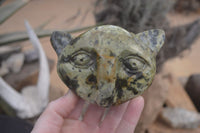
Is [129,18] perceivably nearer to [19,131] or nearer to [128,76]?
[128,76]

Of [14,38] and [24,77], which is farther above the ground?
[14,38]

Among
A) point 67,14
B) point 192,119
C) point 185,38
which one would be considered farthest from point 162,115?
point 67,14

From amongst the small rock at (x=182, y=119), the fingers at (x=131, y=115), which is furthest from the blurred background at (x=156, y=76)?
the fingers at (x=131, y=115)

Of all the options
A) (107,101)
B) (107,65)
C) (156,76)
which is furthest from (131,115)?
(156,76)

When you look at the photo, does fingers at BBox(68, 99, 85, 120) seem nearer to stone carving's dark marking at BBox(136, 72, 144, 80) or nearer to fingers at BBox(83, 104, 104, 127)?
fingers at BBox(83, 104, 104, 127)

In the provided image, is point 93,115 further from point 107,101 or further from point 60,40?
point 60,40
